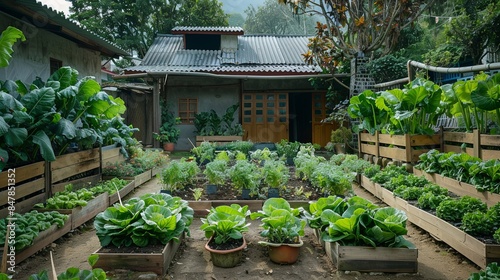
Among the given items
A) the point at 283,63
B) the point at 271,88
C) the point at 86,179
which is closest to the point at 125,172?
the point at 86,179

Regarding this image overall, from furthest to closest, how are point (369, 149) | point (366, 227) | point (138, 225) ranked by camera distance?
point (369, 149), point (138, 225), point (366, 227)

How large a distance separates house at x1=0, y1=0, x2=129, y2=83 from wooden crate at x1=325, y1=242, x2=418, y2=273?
5869 millimetres

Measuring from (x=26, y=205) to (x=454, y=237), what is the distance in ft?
17.4

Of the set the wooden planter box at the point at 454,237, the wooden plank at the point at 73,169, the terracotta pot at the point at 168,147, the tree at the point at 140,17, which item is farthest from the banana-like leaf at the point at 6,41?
the tree at the point at 140,17

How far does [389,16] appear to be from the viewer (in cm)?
1215

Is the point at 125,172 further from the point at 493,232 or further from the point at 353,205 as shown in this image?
the point at 493,232

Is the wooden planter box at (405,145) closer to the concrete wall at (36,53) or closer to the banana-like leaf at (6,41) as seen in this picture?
the banana-like leaf at (6,41)

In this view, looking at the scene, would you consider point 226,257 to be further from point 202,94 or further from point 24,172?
point 202,94

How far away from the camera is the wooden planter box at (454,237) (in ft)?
11.2

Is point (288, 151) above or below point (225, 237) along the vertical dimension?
above

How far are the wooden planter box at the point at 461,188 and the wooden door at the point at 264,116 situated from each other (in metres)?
8.18

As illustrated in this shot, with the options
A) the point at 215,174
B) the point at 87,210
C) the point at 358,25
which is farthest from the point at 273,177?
the point at 358,25

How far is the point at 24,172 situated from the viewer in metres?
5.01

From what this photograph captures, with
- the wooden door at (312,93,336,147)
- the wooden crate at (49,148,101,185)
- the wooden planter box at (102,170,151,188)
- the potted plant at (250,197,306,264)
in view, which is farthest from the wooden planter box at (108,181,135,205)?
the wooden door at (312,93,336,147)
